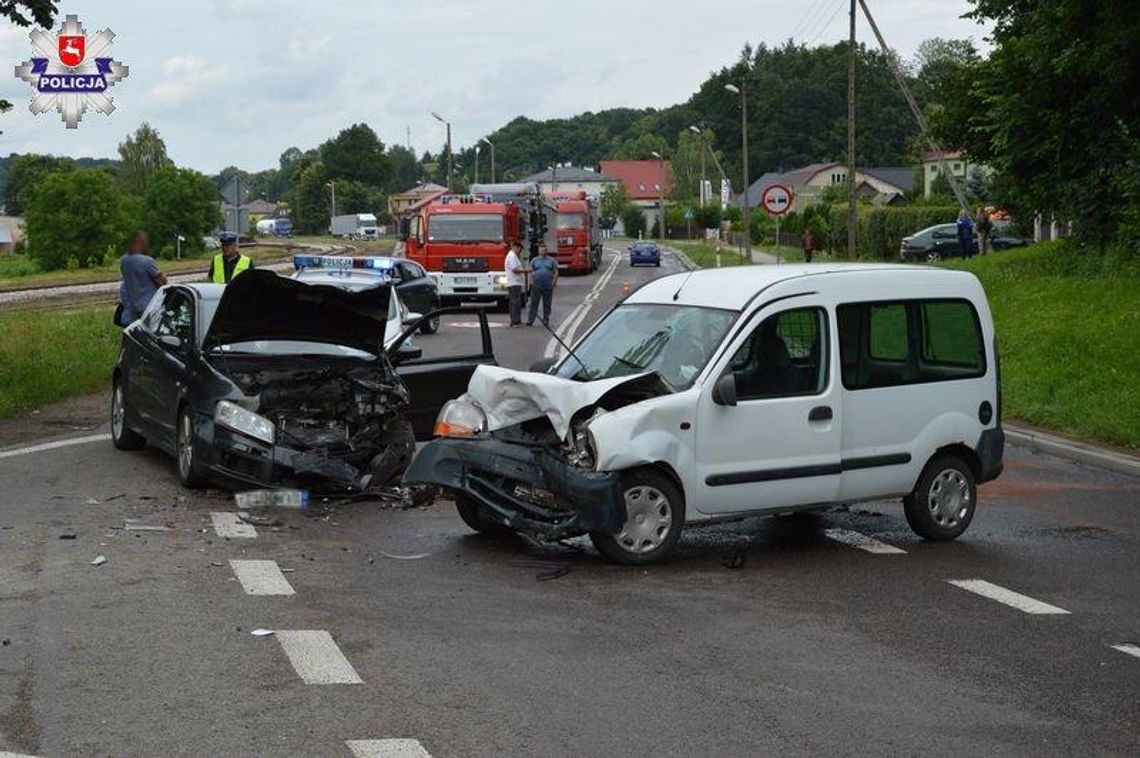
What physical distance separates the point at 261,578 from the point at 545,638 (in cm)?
209

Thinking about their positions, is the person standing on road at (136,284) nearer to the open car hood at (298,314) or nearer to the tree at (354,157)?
the open car hood at (298,314)

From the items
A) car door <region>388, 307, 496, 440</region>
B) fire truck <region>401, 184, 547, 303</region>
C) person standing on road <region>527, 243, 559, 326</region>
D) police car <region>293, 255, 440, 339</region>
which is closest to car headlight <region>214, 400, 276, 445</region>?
car door <region>388, 307, 496, 440</region>

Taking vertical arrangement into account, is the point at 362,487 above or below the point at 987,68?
→ below

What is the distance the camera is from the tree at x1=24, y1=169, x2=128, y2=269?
305 feet

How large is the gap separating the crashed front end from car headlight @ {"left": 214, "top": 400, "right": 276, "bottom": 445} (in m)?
1.98

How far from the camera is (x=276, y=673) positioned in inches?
269

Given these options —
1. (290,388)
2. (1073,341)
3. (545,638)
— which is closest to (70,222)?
(1073,341)

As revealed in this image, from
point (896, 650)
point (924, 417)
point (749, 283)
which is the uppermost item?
point (749, 283)

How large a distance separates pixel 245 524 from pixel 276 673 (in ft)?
13.1

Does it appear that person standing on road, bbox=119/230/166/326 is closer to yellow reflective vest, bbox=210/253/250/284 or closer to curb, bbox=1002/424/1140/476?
yellow reflective vest, bbox=210/253/250/284

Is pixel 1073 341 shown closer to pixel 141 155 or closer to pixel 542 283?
pixel 542 283

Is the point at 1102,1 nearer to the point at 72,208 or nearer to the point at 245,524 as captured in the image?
the point at 245,524

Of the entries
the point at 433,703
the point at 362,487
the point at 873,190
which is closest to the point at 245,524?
the point at 362,487

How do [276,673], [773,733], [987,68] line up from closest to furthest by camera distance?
1. [773,733]
2. [276,673]
3. [987,68]
